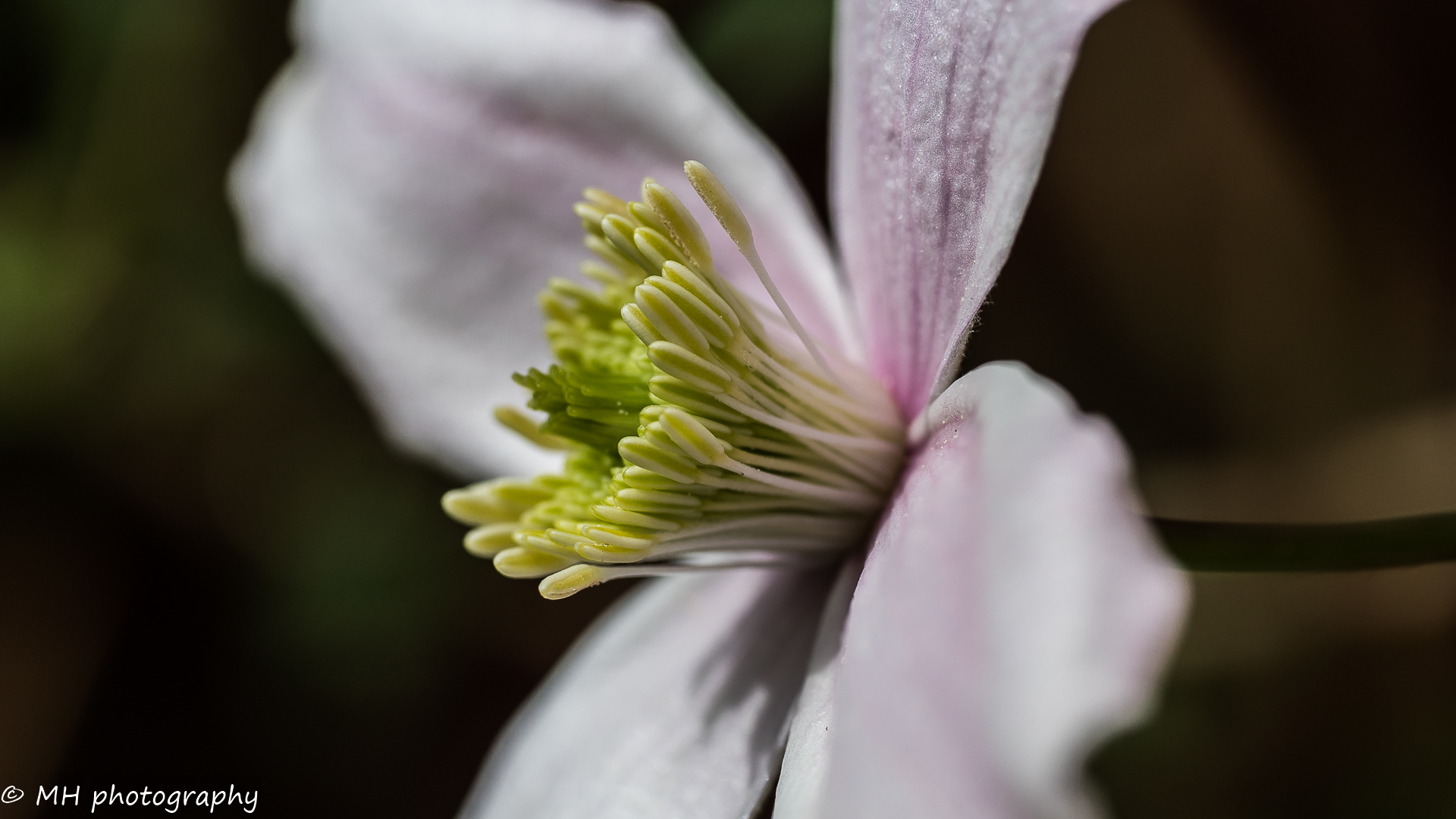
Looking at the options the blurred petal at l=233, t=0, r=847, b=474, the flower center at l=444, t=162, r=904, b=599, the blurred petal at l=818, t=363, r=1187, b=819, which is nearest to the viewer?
the blurred petal at l=818, t=363, r=1187, b=819

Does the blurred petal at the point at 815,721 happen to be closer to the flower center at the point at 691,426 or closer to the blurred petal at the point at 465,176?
the flower center at the point at 691,426

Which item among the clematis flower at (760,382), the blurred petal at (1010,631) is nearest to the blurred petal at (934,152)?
the clematis flower at (760,382)

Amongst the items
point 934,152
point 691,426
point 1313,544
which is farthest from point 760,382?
point 1313,544

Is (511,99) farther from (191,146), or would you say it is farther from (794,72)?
(191,146)

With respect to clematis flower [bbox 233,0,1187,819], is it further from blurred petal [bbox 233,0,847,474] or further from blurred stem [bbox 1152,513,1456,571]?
blurred stem [bbox 1152,513,1456,571]

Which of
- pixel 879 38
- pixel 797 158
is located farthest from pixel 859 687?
pixel 797 158

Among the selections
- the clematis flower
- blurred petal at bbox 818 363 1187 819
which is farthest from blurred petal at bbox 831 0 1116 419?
blurred petal at bbox 818 363 1187 819

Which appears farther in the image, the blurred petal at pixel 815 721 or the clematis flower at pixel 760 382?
the blurred petal at pixel 815 721
